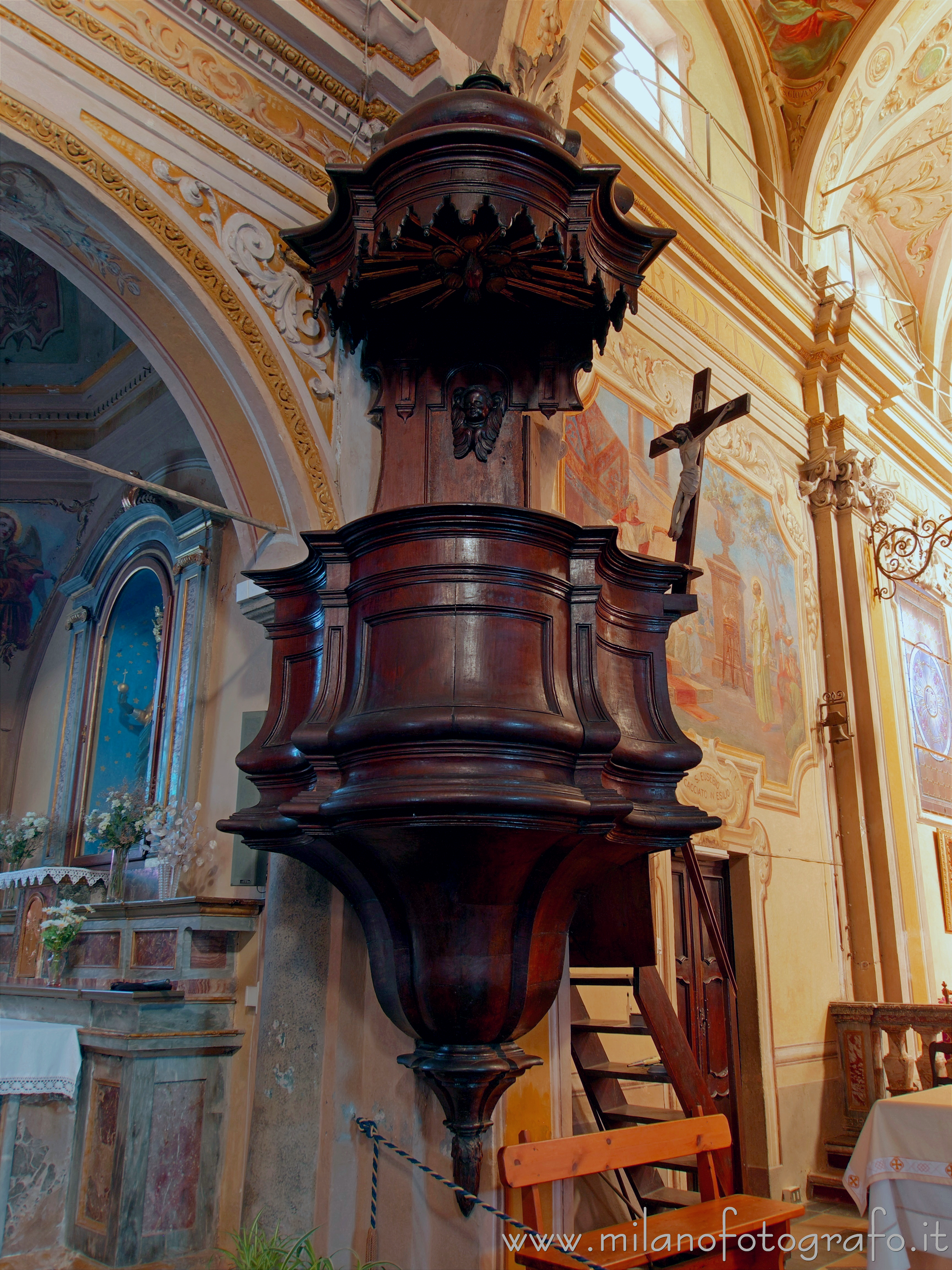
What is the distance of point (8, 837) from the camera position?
679 centimetres

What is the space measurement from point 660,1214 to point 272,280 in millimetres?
4006

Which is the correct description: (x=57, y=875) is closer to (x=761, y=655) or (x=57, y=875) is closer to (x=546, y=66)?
(x=761, y=655)

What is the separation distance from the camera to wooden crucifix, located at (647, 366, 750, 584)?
4.75 metres

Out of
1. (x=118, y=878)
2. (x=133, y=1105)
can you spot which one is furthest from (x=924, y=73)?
(x=133, y=1105)

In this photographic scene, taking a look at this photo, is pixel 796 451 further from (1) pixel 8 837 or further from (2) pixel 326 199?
(1) pixel 8 837

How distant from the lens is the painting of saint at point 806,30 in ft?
29.1

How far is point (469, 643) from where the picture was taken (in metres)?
3.35

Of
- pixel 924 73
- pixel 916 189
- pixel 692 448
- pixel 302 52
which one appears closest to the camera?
pixel 302 52


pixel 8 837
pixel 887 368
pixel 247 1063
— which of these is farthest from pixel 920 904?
pixel 8 837

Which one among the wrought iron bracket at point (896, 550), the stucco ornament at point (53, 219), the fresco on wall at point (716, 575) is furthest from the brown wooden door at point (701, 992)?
the stucco ornament at point (53, 219)

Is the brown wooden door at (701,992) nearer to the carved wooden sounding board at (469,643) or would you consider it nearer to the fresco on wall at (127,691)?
the carved wooden sounding board at (469,643)

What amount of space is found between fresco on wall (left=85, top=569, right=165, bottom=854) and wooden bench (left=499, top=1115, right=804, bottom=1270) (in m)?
3.92

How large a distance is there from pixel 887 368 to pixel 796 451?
1.62m

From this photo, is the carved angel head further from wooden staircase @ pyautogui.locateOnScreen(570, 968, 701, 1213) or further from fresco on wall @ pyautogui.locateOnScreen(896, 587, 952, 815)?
fresco on wall @ pyautogui.locateOnScreen(896, 587, 952, 815)
